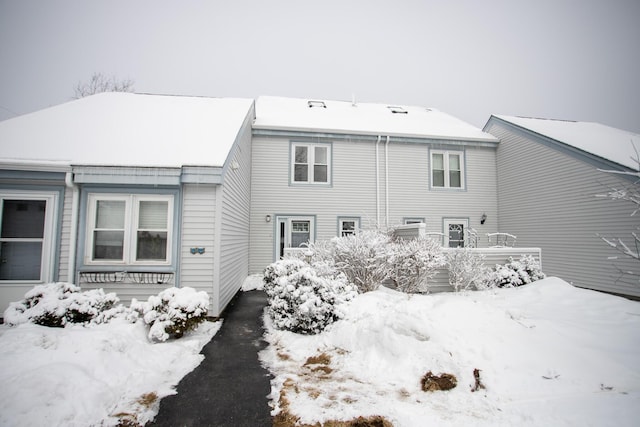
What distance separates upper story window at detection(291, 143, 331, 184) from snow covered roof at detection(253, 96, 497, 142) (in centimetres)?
72

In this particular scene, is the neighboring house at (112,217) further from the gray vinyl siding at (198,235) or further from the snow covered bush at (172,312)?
the snow covered bush at (172,312)

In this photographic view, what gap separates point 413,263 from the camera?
7.22 metres

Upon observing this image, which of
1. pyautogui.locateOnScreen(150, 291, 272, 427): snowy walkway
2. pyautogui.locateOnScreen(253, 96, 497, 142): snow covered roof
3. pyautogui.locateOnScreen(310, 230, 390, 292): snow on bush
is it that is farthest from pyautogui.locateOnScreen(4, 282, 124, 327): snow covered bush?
pyautogui.locateOnScreen(253, 96, 497, 142): snow covered roof

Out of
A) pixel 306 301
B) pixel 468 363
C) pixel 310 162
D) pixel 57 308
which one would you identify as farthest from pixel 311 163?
pixel 468 363

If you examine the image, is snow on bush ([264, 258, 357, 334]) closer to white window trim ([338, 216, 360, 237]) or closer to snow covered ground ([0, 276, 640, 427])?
snow covered ground ([0, 276, 640, 427])

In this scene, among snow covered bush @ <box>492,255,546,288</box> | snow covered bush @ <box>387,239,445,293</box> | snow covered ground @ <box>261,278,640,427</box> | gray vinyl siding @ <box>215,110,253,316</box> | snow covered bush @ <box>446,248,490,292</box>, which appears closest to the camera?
snow covered ground @ <box>261,278,640,427</box>

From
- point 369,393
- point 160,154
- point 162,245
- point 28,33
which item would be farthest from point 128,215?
point 28,33

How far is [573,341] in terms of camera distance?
163 inches

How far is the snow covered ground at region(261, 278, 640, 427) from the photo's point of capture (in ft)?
10.00

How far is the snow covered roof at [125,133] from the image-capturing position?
6.32 m

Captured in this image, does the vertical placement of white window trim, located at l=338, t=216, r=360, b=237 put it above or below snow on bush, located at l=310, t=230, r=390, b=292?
above

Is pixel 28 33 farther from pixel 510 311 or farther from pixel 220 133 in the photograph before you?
pixel 510 311

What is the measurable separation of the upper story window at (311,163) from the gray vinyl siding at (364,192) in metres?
0.25

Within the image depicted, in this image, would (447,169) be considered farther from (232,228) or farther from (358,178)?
(232,228)
